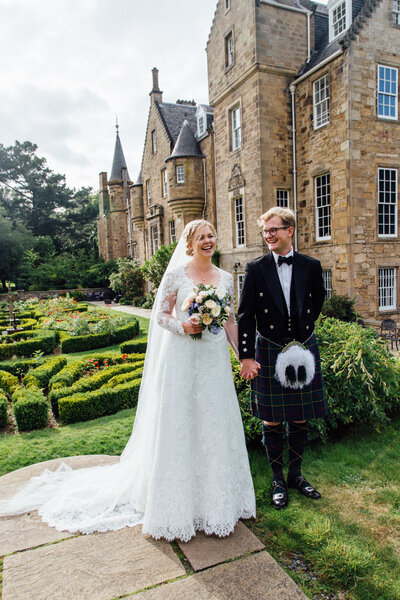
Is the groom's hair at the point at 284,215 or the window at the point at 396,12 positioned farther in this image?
the window at the point at 396,12

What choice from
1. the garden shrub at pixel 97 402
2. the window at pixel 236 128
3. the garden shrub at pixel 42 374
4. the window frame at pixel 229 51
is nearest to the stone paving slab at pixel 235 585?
the garden shrub at pixel 97 402

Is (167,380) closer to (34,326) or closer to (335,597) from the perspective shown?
(335,597)

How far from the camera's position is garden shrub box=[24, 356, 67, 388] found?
7156 mm

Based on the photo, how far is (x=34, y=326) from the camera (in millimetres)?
14273

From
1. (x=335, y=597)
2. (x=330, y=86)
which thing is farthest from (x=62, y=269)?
(x=335, y=597)

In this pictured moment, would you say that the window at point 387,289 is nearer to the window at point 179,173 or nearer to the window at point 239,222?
the window at point 239,222

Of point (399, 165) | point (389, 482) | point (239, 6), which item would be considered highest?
point (239, 6)

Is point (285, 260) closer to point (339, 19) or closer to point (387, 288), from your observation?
point (387, 288)

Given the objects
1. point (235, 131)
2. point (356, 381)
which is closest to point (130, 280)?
point (235, 131)

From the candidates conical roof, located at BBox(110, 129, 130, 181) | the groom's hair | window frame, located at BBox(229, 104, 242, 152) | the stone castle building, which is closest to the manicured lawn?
the groom's hair

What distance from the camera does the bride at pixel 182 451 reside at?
2.93 meters

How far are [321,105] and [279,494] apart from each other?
586 inches

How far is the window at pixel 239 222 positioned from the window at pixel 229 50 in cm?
599

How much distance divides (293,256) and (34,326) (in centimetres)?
1309
